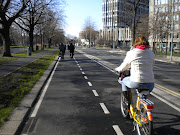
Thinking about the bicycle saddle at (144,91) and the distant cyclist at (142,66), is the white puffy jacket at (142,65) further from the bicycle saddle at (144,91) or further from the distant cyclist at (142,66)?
the bicycle saddle at (144,91)

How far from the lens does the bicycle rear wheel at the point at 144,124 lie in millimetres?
3342

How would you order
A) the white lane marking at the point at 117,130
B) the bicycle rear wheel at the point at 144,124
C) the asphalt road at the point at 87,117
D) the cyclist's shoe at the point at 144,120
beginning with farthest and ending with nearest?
the asphalt road at the point at 87,117 → the white lane marking at the point at 117,130 → the cyclist's shoe at the point at 144,120 → the bicycle rear wheel at the point at 144,124

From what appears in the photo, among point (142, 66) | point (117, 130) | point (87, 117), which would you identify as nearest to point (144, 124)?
point (117, 130)

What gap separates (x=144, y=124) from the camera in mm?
3531

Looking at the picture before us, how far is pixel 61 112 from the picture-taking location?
18.1ft

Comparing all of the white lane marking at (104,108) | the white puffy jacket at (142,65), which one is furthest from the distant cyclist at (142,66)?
the white lane marking at (104,108)

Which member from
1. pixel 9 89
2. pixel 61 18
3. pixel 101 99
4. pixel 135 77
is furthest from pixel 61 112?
pixel 61 18

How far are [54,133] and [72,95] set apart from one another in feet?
11.0

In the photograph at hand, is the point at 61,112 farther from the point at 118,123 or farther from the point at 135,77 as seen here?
the point at 135,77

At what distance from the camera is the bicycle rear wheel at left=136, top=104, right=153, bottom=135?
11.0 feet

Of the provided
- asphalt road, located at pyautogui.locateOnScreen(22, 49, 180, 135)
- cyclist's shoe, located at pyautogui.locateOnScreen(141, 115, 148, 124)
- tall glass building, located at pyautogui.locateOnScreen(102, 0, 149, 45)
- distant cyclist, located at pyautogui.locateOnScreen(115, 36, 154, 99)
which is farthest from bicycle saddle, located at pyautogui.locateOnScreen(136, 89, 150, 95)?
tall glass building, located at pyautogui.locateOnScreen(102, 0, 149, 45)

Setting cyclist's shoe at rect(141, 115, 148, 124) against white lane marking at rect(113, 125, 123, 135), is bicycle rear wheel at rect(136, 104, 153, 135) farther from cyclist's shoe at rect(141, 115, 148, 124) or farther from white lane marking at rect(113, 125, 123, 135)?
white lane marking at rect(113, 125, 123, 135)

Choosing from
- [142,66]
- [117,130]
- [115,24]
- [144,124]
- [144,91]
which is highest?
[115,24]

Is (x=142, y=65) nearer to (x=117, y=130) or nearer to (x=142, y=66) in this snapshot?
(x=142, y=66)
